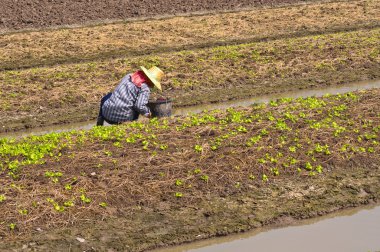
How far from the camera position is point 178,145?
1245cm

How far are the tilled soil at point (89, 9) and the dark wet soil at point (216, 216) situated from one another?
13.6 metres

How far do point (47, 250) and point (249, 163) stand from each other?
3554 millimetres

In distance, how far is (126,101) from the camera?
13039mm

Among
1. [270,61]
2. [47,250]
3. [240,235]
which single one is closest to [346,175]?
[240,235]

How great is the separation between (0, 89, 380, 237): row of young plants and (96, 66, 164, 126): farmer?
0.98ft

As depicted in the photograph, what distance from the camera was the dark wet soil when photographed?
995 centimetres

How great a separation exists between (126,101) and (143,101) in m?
0.29

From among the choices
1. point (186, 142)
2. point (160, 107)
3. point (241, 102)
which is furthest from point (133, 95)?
point (241, 102)

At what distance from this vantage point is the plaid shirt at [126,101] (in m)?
13.0

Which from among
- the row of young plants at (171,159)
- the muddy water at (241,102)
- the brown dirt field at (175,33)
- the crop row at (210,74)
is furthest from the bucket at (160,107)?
the brown dirt field at (175,33)

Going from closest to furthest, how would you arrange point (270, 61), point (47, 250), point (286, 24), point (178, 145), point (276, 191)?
point (47, 250) < point (276, 191) < point (178, 145) < point (270, 61) < point (286, 24)

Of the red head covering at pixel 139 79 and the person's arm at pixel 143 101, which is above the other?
the red head covering at pixel 139 79

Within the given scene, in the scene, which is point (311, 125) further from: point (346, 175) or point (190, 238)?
point (190, 238)

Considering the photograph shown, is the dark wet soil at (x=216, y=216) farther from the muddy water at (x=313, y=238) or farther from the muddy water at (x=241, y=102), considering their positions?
the muddy water at (x=241, y=102)
